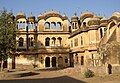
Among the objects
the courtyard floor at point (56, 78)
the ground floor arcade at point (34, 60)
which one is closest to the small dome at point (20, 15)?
the ground floor arcade at point (34, 60)

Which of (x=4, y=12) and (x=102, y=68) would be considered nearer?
(x=102, y=68)

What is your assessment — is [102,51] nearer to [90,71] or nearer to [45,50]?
[90,71]

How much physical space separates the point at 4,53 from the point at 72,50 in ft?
46.2

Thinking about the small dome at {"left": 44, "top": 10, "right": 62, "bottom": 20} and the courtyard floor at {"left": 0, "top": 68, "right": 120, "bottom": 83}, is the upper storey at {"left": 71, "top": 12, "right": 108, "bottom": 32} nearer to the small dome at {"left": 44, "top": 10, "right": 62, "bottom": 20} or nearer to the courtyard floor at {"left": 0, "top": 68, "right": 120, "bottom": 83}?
the small dome at {"left": 44, "top": 10, "right": 62, "bottom": 20}

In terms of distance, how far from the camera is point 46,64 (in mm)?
40812

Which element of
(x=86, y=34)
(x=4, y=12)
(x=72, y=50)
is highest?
(x=4, y=12)

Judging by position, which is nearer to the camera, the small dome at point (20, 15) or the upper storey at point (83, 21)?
the upper storey at point (83, 21)

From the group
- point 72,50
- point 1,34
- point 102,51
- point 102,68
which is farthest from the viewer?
point 72,50

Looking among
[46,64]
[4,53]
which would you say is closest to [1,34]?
[4,53]

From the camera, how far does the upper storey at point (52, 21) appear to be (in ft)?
131

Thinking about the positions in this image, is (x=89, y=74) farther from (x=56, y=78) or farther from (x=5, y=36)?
(x=5, y=36)

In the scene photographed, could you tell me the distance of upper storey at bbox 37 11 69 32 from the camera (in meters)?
39.8

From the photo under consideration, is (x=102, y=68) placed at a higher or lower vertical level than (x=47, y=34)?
lower

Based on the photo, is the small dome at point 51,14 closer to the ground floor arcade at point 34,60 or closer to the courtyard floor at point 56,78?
the ground floor arcade at point 34,60
